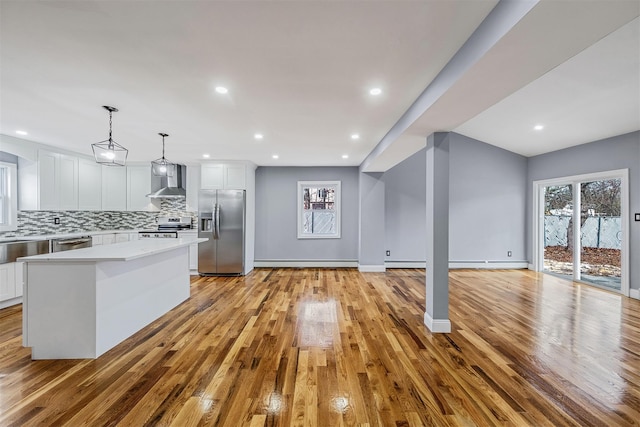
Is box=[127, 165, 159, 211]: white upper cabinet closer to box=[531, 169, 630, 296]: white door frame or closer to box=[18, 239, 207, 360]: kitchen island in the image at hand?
box=[18, 239, 207, 360]: kitchen island

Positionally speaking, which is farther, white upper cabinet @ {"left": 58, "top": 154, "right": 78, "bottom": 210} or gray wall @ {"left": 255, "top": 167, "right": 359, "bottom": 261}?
gray wall @ {"left": 255, "top": 167, "right": 359, "bottom": 261}

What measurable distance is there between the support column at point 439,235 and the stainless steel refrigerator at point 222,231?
4.06 metres

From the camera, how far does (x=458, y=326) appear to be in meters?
3.30

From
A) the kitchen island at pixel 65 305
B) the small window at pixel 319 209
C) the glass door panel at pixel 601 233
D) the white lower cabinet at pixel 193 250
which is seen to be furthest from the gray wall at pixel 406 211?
the kitchen island at pixel 65 305

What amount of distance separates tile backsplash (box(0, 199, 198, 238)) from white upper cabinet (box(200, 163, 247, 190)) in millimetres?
895

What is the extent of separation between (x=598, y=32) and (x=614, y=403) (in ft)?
7.90

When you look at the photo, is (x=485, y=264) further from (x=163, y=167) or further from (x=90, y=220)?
(x=90, y=220)

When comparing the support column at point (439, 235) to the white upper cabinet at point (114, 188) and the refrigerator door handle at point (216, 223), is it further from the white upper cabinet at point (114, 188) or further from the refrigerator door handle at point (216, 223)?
the white upper cabinet at point (114, 188)

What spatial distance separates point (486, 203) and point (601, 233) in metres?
2.04

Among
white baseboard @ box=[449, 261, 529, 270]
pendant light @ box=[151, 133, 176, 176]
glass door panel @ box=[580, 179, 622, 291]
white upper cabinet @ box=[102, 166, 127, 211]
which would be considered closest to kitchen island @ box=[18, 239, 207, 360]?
pendant light @ box=[151, 133, 176, 176]

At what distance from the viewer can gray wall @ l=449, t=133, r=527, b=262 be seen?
663 centimetres

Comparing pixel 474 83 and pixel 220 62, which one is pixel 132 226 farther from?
pixel 474 83

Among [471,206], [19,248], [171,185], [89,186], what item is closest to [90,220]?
[89,186]

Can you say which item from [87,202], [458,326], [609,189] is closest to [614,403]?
[458,326]
